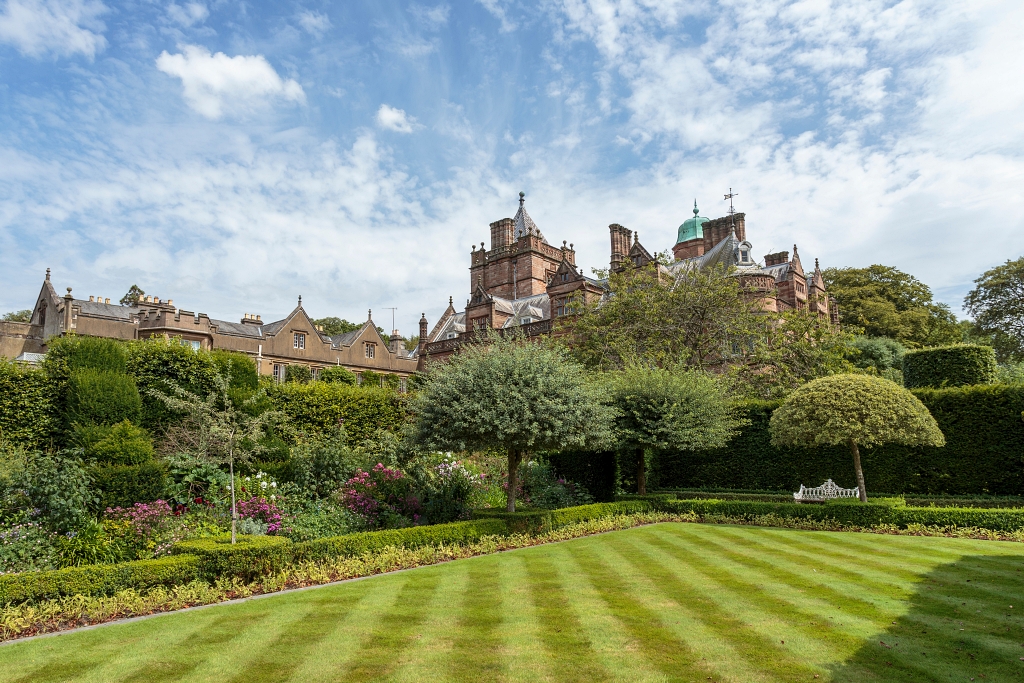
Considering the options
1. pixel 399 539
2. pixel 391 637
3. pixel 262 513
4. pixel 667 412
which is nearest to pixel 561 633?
pixel 391 637

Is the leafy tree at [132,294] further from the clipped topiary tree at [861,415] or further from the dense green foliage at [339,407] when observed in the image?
the clipped topiary tree at [861,415]

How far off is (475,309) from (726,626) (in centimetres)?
4261

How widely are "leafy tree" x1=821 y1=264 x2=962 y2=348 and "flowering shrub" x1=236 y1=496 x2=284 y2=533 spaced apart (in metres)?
43.2

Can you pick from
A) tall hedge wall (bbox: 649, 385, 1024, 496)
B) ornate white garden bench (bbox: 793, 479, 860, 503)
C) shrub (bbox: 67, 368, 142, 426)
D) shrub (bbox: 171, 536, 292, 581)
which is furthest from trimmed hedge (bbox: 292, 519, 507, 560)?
tall hedge wall (bbox: 649, 385, 1024, 496)

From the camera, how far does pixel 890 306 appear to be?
46906mm

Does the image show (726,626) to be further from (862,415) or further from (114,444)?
(114,444)

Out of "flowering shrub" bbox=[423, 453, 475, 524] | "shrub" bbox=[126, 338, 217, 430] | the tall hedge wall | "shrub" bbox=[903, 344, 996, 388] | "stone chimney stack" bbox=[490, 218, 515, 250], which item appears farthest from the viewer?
"stone chimney stack" bbox=[490, 218, 515, 250]

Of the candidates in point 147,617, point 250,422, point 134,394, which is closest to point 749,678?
point 147,617

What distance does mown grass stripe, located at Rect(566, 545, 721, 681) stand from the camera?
5.90 meters

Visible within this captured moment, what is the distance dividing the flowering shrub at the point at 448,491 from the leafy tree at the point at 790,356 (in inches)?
522

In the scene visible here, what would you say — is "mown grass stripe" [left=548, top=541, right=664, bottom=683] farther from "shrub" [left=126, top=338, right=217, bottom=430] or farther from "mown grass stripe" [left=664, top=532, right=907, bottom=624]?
"shrub" [left=126, top=338, right=217, bottom=430]

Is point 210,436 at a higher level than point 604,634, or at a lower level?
higher

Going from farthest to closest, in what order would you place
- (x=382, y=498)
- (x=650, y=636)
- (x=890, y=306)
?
(x=890, y=306) < (x=382, y=498) < (x=650, y=636)

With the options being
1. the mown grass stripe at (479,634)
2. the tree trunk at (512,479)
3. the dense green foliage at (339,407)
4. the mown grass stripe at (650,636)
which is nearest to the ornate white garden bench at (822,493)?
the tree trunk at (512,479)
